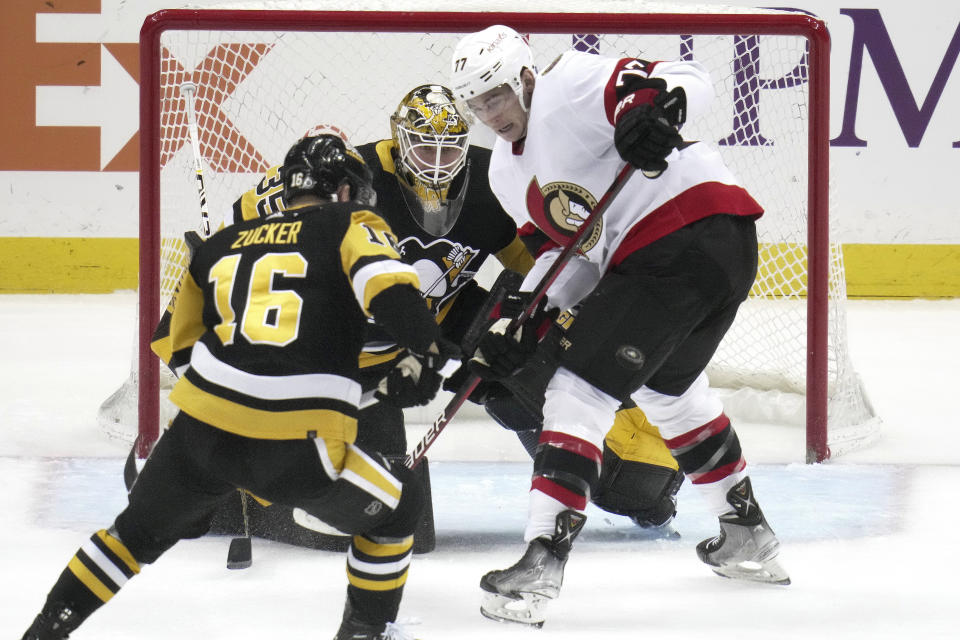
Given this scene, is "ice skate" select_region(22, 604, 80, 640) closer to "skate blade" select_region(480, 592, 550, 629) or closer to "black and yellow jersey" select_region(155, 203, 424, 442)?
"black and yellow jersey" select_region(155, 203, 424, 442)

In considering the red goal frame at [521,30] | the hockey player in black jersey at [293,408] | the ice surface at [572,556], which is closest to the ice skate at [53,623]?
the hockey player in black jersey at [293,408]

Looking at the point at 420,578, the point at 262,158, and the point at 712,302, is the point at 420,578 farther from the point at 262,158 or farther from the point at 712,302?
the point at 262,158

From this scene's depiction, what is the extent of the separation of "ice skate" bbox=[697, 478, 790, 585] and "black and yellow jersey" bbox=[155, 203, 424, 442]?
91cm

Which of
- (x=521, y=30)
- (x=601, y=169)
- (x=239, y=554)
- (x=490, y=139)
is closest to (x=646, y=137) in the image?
(x=601, y=169)

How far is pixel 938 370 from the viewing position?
4.88m

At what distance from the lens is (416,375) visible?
6.51 feet

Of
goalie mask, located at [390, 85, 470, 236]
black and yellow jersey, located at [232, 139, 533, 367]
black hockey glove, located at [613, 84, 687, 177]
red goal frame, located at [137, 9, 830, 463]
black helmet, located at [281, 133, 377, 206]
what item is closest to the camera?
black helmet, located at [281, 133, 377, 206]

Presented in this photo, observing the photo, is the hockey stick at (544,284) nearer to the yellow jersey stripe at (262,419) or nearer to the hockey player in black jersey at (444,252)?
the hockey player in black jersey at (444,252)

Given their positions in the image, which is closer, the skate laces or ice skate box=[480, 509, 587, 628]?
the skate laces

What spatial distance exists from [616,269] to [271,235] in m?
0.73

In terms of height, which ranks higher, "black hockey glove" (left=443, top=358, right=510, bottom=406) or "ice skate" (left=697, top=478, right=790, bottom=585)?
"black hockey glove" (left=443, top=358, right=510, bottom=406)

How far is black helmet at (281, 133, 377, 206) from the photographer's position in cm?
209

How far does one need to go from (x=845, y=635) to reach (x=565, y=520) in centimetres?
51

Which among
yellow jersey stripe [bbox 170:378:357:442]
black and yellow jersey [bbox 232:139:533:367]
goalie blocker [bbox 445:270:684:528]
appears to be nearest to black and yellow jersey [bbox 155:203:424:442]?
yellow jersey stripe [bbox 170:378:357:442]
